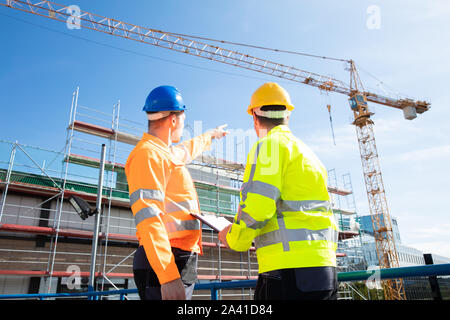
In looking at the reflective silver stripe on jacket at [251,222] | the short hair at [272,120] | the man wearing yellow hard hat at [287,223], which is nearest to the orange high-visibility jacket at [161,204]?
the man wearing yellow hard hat at [287,223]

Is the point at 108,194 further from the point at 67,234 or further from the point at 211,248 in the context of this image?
the point at 211,248

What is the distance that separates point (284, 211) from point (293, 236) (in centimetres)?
12

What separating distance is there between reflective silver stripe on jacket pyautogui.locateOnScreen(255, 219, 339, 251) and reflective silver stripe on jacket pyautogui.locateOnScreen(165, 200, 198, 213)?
565mm

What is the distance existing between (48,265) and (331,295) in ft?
42.6

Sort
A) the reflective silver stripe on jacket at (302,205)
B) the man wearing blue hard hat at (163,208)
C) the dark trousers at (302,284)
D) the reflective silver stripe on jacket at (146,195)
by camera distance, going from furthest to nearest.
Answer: the reflective silver stripe on jacket at (146,195)
the man wearing blue hard hat at (163,208)
the reflective silver stripe on jacket at (302,205)
the dark trousers at (302,284)

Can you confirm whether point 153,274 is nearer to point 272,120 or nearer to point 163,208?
point 163,208

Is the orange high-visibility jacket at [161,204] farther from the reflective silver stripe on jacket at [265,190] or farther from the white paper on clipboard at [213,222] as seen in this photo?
the reflective silver stripe on jacket at [265,190]

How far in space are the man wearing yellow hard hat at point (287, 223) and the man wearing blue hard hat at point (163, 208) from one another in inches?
12.4

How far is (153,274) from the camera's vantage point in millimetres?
1621

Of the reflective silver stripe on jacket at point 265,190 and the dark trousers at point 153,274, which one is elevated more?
the reflective silver stripe on jacket at point 265,190

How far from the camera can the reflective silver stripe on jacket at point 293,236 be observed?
1.32 meters

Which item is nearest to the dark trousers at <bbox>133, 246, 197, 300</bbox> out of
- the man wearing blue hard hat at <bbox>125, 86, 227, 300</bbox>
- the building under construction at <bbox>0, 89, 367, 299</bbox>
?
the man wearing blue hard hat at <bbox>125, 86, 227, 300</bbox>

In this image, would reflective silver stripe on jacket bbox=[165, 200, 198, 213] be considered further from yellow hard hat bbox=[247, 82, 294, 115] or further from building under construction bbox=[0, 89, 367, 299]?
building under construction bbox=[0, 89, 367, 299]
